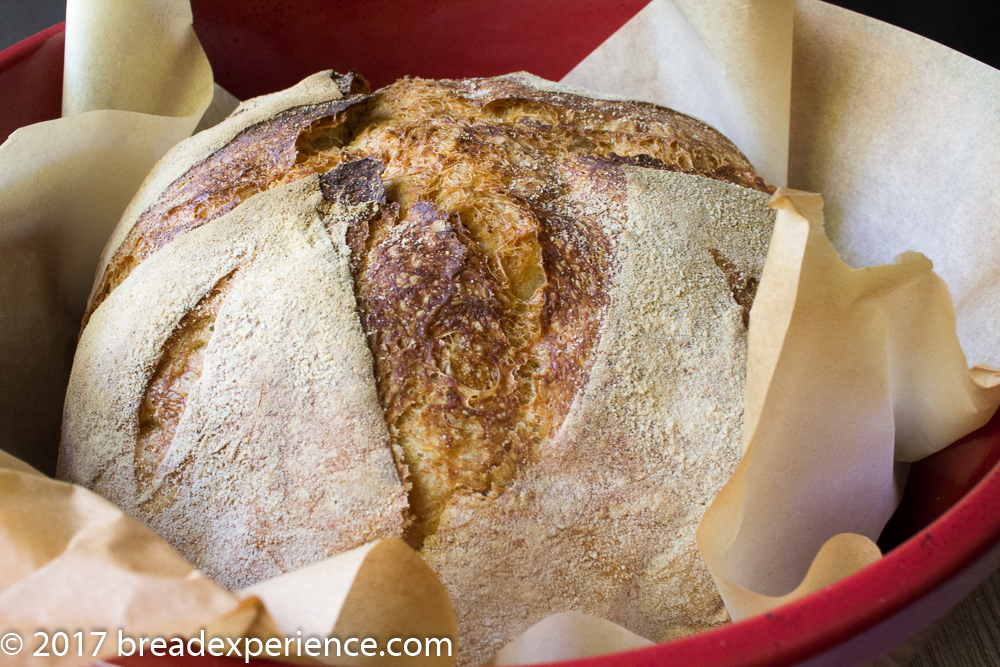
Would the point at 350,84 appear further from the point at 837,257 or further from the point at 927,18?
the point at 927,18

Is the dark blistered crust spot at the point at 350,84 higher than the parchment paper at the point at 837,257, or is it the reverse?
the dark blistered crust spot at the point at 350,84

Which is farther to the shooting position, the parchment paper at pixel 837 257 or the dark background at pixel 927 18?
the dark background at pixel 927 18

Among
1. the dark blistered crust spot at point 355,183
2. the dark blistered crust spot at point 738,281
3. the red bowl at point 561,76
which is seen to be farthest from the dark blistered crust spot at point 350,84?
the dark blistered crust spot at point 738,281

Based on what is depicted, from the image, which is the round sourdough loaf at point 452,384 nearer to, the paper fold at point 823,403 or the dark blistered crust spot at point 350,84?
the paper fold at point 823,403

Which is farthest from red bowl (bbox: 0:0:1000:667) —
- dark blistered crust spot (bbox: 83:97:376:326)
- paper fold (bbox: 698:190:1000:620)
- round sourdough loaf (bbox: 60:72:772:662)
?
dark blistered crust spot (bbox: 83:97:376:326)

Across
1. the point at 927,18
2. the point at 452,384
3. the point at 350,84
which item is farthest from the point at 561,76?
the point at 927,18

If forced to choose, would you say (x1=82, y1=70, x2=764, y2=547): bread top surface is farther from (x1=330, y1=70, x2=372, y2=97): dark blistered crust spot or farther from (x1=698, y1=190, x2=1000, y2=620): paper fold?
(x1=698, y1=190, x2=1000, y2=620): paper fold

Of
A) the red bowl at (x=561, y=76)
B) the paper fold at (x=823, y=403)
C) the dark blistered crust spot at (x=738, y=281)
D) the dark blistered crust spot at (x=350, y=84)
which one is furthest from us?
the dark blistered crust spot at (x=350, y=84)

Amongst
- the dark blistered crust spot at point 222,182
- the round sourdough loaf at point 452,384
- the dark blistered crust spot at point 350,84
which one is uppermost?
the dark blistered crust spot at point 350,84
